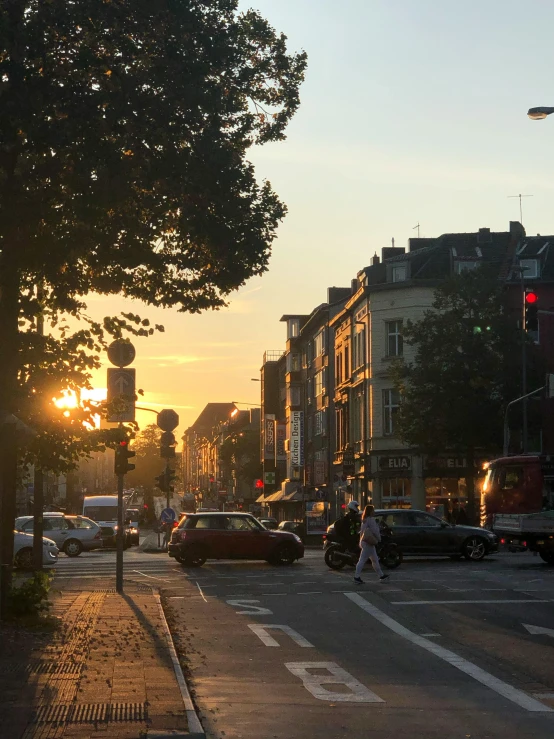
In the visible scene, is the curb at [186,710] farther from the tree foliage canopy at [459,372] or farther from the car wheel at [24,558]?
the tree foliage canopy at [459,372]

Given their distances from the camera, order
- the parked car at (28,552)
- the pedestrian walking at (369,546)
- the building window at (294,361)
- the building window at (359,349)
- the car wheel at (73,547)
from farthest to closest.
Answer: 1. the building window at (294,361)
2. the building window at (359,349)
3. the car wheel at (73,547)
4. the parked car at (28,552)
5. the pedestrian walking at (369,546)

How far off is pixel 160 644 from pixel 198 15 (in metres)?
9.13

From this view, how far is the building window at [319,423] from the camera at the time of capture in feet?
278

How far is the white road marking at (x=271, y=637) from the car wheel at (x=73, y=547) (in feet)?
102

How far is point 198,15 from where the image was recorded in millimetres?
17719

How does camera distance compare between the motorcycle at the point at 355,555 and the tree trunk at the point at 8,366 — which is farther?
the motorcycle at the point at 355,555

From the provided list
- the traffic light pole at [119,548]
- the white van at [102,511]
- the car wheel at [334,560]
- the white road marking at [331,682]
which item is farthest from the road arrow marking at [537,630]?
the white van at [102,511]

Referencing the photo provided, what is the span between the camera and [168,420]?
113ft

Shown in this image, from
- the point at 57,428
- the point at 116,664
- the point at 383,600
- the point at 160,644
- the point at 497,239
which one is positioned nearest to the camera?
the point at 116,664

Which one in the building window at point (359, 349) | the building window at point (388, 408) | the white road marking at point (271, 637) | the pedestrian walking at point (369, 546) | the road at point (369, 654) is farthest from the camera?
the building window at point (359, 349)

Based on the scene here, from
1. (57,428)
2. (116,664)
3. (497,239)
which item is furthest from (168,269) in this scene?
(497,239)

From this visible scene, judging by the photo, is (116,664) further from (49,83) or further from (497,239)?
(497,239)

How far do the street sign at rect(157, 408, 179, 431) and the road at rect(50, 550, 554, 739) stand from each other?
715cm

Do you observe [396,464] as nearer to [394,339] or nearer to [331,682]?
[394,339]
